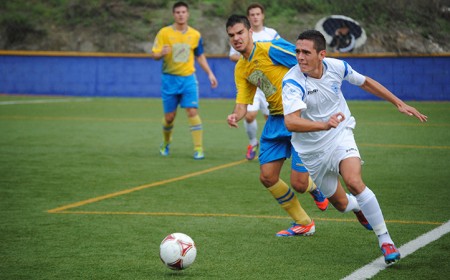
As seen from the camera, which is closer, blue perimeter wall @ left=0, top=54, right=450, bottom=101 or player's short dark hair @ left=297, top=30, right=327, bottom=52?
player's short dark hair @ left=297, top=30, right=327, bottom=52

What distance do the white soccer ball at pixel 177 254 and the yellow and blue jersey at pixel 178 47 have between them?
7.54m

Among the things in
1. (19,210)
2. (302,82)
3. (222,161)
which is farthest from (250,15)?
(302,82)

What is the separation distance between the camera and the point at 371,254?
617 cm

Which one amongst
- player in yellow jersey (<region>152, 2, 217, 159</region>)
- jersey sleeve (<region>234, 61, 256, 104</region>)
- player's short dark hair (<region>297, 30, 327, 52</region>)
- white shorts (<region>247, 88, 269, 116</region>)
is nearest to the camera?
player's short dark hair (<region>297, 30, 327, 52</region>)

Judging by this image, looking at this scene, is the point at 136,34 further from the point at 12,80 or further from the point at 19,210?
the point at 19,210

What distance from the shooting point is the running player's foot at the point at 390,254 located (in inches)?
222

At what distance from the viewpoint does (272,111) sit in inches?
288

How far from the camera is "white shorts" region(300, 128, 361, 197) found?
19.8ft

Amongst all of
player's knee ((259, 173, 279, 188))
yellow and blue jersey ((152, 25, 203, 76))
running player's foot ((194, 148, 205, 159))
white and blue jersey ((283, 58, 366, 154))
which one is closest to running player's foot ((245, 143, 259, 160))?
running player's foot ((194, 148, 205, 159))

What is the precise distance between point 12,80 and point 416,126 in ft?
51.6

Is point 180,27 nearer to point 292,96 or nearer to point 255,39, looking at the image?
point 255,39

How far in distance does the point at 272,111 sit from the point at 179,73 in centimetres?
587

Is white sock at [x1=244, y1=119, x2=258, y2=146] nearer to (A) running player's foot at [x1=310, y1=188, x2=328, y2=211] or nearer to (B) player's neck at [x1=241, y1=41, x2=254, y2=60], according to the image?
(A) running player's foot at [x1=310, y1=188, x2=328, y2=211]

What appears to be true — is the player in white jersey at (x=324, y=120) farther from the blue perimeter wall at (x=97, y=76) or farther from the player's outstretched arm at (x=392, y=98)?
the blue perimeter wall at (x=97, y=76)
